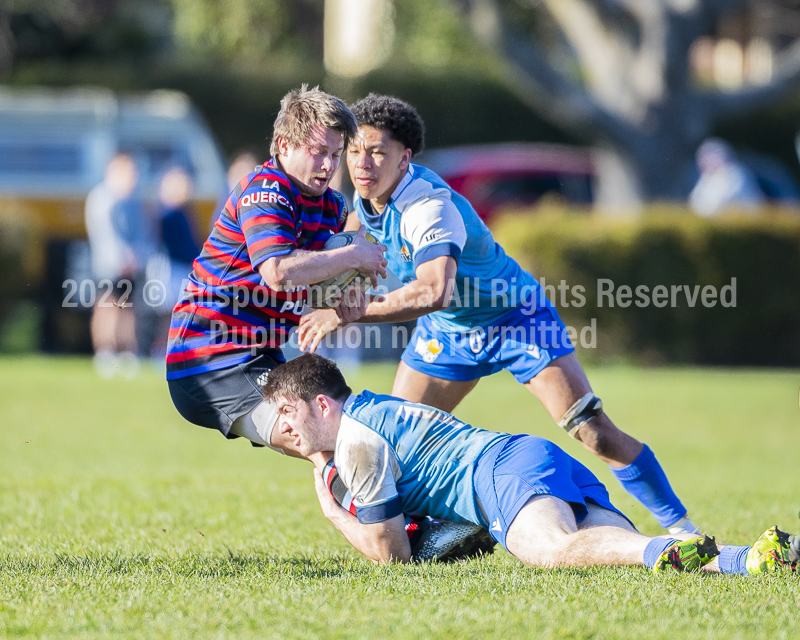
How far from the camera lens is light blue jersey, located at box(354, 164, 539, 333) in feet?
16.1

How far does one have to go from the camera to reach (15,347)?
15.2 meters

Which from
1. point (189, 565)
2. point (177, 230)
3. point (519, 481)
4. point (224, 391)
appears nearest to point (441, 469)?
point (519, 481)

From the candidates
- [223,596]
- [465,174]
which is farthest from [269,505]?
[465,174]

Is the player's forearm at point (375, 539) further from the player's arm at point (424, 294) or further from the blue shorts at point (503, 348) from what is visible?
the blue shorts at point (503, 348)

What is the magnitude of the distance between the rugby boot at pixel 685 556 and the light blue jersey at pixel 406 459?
800mm

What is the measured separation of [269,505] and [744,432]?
21.1 ft

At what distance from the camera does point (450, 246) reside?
15.8 feet

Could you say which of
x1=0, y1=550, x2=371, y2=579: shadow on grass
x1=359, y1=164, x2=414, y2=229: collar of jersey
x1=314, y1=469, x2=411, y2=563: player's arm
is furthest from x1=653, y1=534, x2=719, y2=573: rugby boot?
x1=359, y1=164, x2=414, y2=229: collar of jersey

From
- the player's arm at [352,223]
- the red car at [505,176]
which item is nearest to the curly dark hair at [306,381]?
the player's arm at [352,223]

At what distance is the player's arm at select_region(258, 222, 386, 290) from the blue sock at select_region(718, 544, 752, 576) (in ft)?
6.23

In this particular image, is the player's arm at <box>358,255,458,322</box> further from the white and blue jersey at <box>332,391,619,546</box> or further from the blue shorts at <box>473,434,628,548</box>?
the blue shorts at <box>473,434,628,548</box>

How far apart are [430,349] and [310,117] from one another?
5.26 feet

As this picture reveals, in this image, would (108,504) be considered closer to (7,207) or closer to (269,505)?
(269,505)

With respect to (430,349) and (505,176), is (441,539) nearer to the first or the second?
(430,349)
